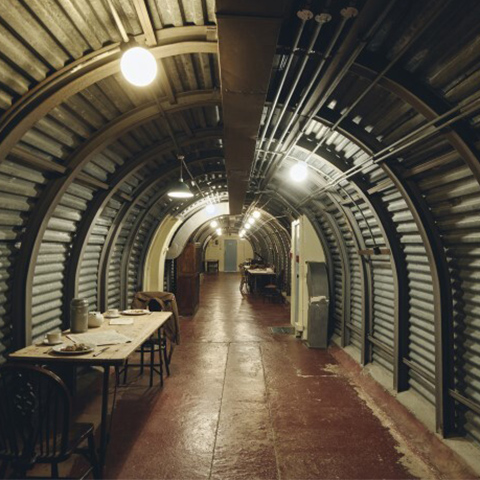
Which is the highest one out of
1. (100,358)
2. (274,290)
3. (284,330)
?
(100,358)

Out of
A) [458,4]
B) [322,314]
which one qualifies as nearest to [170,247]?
[322,314]

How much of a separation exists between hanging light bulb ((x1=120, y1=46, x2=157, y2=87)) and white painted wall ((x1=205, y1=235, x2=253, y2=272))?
105 ft

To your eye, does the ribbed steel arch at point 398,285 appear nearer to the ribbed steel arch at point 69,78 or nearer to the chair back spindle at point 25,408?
the ribbed steel arch at point 69,78

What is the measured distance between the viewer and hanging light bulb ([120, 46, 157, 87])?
256 centimetres

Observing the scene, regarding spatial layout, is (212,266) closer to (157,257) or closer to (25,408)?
(157,257)

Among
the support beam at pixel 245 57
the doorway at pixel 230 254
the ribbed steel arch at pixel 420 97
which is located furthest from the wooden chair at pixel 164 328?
the doorway at pixel 230 254

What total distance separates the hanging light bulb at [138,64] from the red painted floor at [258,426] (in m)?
3.67

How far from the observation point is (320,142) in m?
4.82

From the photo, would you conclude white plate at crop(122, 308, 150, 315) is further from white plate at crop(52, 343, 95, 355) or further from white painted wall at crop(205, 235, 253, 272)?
white painted wall at crop(205, 235, 253, 272)

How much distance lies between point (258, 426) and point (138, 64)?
14.1 ft

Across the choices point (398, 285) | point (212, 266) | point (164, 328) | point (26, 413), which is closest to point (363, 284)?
point (398, 285)

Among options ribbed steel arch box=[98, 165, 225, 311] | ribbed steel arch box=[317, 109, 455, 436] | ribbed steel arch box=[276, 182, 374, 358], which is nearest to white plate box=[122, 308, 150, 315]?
ribbed steel arch box=[98, 165, 225, 311]

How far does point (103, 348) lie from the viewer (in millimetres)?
3943

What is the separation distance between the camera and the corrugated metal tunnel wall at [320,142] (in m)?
2.87
